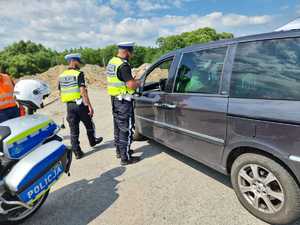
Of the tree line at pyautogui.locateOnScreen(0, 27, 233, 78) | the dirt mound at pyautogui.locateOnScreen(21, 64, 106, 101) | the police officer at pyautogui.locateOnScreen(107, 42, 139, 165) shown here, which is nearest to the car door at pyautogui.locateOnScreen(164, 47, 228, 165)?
the police officer at pyautogui.locateOnScreen(107, 42, 139, 165)

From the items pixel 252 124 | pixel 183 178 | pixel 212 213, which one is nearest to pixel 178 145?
pixel 183 178

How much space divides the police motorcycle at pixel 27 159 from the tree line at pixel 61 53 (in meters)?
39.5

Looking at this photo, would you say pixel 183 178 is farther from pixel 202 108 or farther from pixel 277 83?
pixel 277 83

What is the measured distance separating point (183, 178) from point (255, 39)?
2.01 metres

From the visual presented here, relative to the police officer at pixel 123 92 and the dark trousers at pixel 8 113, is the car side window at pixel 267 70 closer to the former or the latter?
the police officer at pixel 123 92

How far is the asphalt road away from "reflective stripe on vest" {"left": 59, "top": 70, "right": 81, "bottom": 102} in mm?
1196

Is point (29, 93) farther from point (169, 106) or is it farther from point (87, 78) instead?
point (87, 78)

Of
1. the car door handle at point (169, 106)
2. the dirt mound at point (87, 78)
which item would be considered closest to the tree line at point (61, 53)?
the dirt mound at point (87, 78)

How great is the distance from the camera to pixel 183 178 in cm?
323

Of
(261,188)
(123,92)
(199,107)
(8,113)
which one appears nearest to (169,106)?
(199,107)

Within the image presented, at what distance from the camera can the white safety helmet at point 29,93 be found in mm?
2539

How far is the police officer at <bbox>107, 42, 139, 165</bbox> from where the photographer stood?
3.42 meters

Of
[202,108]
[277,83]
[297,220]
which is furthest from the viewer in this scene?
[202,108]

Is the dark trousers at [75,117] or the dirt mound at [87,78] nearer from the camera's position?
the dark trousers at [75,117]
